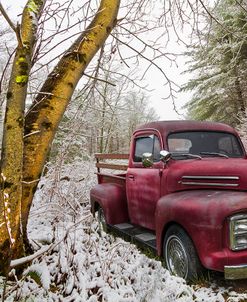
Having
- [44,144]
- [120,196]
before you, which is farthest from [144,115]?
[44,144]

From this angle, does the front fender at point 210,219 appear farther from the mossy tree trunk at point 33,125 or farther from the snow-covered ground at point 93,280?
the mossy tree trunk at point 33,125

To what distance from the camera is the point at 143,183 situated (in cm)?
503

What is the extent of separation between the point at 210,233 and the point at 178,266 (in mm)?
696

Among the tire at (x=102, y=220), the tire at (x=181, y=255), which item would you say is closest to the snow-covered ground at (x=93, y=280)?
A: the tire at (x=181, y=255)

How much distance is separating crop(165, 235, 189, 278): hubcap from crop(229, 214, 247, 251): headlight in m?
0.55

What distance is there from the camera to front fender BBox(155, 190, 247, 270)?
3.17 metres

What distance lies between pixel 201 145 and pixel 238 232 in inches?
74.7

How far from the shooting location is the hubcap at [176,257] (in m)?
3.55

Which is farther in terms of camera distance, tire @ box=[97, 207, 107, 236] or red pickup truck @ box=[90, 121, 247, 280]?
tire @ box=[97, 207, 107, 236]

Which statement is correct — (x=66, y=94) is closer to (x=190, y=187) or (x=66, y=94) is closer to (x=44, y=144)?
(x=44, y=144)

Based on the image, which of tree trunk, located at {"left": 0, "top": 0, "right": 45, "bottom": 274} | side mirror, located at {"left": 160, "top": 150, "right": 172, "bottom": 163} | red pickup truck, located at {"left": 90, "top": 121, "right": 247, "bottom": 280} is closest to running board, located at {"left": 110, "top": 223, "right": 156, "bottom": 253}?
red pickup truck, located at {"left": 90, "top": 121, "right": 247, "bottom": 280}

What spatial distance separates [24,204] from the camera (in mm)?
3014

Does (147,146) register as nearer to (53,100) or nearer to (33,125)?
(53,100)

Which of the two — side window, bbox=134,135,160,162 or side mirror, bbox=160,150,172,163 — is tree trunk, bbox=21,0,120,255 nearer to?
side mirror, bbox=160,150,172,163
